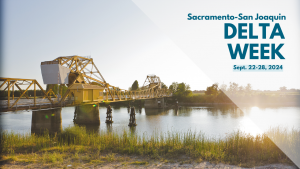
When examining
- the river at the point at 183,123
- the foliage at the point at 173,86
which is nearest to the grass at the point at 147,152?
the river at the point at 183,123

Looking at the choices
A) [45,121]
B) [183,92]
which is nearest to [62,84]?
[45,121]

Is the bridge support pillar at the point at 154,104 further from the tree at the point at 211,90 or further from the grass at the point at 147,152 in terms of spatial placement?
the grass at the point at 147,152

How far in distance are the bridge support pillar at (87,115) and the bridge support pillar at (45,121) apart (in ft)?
34.8

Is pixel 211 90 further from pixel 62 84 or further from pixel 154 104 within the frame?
pixel 62 84

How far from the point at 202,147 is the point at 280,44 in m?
10.7

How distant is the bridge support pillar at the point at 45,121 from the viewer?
27.0 m

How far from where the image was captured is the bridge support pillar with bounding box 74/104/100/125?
38.6m

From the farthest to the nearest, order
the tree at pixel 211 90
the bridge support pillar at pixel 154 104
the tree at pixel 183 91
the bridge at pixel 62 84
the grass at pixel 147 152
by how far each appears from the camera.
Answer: the tree at pixel 183 91 → the tree at pixel 211 90 → the bridge support pillar at pixel 154 104 → the bridge at pixel 62 84 → the grass at pixel 147 152

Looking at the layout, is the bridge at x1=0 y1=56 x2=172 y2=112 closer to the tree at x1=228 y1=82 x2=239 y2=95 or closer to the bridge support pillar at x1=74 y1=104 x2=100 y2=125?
the bridge support pillar at x1=74 y1=104 x2=100 y2=125

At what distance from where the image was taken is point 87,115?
39031 mm

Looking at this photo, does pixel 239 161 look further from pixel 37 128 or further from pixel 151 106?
pixel 151 106

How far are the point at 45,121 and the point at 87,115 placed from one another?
11.9 metres

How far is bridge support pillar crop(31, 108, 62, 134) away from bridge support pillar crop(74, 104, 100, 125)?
10.6m

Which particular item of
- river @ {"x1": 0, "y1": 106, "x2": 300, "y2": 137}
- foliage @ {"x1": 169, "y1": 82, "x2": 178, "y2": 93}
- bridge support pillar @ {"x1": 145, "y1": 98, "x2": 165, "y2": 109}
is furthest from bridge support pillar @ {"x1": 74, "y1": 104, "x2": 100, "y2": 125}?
foliage @ {"x1": 169, "y1": 82, "x2": 178, "y2": 93}
